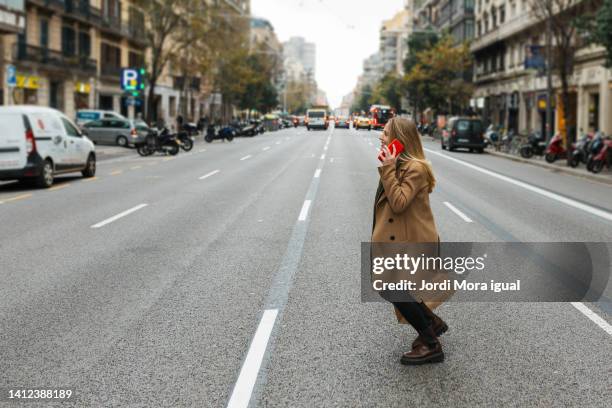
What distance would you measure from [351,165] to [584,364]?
21.2 meters

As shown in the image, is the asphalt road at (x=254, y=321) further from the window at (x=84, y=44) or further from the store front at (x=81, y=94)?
the window at (x=84, y=44)

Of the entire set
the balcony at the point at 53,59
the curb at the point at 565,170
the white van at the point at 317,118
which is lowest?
the curb at the point at 565,170

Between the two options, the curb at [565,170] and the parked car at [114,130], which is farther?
the parked car at [114,130]

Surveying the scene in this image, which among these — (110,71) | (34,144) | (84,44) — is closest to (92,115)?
(84,44)

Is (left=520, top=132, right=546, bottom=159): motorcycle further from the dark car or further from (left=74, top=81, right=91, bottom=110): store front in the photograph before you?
(left=74, top=81, right=91, bottom=110): store front

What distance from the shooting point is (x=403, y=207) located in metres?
4.62

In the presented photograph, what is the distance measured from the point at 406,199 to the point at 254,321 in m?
2.02

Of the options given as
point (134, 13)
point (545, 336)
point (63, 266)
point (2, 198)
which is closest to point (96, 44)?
point (134, 13)

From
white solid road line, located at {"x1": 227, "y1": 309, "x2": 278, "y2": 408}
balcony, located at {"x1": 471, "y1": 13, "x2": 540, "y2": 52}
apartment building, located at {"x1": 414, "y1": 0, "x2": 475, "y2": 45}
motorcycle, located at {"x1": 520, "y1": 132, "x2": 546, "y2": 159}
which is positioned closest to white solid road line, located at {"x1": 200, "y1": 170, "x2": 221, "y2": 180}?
white solid road line, located at {"x1": 227, "y1": 309, "x2": 278, "y2": 408}

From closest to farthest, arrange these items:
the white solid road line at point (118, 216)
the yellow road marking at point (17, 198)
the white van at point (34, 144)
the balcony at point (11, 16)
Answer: the white solid road line at point (118, 216) → the yellow road marking at point (17, 198) → the white van at point (34, 144) → the balcony at point (11, 16)

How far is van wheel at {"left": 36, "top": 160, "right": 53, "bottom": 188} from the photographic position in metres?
17.6

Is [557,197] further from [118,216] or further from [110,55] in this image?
[110,55]

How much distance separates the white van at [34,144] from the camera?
55.6 ft

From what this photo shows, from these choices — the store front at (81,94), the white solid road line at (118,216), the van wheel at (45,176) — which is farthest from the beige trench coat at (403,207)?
the store front at (81,94)
